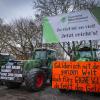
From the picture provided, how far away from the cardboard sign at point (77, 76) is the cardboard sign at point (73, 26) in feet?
3.68

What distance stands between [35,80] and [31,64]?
4.15 feet

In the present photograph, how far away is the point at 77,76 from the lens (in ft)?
36.4

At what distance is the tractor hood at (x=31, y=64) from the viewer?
1358 cm

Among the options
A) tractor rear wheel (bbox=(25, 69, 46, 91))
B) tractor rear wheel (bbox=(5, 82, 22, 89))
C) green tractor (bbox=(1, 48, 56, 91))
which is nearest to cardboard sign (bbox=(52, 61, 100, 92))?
tractor rear wheel (bbox=(25, 69, 46, 91))

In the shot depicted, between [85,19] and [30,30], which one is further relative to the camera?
Result: [30,30]

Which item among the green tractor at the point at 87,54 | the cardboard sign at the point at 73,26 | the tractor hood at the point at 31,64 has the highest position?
the cardboard sign at the point at 73,26

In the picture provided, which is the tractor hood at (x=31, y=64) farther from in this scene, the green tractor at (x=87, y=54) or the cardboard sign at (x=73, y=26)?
the cardboard sign at (x=73, y=26)

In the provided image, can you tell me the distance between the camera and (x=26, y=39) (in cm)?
3706

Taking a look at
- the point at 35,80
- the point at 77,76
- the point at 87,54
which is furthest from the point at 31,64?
Result: the point at 77,76

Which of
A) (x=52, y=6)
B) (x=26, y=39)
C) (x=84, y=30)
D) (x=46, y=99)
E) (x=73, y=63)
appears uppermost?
(x=52, y=6)

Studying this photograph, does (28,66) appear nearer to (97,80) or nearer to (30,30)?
(97,80)

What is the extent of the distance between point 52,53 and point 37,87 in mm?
2857

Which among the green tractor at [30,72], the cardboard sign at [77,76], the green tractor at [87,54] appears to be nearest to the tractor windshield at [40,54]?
the green tractor at [30,72]

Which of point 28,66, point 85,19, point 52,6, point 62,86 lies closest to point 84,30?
point 85,19
